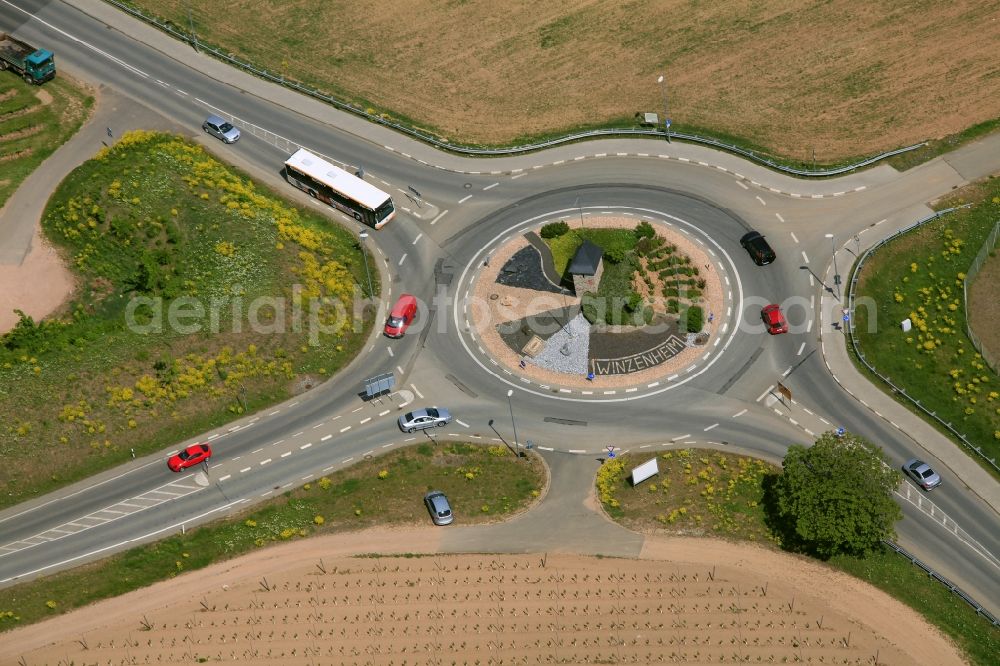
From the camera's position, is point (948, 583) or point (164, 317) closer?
point (948, 583)

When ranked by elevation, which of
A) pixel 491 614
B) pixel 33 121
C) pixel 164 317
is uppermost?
pixel 33 121

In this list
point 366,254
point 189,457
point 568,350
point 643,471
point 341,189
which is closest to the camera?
point 643,471

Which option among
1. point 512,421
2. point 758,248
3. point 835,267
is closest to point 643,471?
point 512,421

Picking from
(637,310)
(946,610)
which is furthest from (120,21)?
(946,610)

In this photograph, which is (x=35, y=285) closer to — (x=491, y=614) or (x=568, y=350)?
(x=568, y=350)

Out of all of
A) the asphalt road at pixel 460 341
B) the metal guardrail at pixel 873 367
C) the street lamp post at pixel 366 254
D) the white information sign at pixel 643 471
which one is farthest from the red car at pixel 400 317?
the metal guardrail at pixel 873 367

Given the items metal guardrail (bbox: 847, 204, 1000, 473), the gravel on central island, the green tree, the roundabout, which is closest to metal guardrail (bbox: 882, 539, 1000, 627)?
the green tree

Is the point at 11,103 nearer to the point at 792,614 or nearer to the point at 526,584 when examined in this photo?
the point at 526,584
